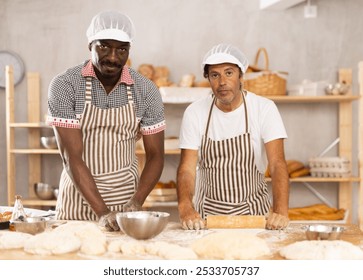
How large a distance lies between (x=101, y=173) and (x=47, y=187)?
2177 mm

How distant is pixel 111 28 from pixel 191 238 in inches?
39.1

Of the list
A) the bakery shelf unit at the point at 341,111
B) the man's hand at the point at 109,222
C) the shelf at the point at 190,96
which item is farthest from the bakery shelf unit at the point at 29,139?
the man's hand at the point at 109,222

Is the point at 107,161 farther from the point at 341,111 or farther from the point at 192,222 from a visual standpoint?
the point at 341,111

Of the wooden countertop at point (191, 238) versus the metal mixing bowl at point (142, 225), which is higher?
the metal mixing bowl at point (142, 225)

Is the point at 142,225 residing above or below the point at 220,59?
below

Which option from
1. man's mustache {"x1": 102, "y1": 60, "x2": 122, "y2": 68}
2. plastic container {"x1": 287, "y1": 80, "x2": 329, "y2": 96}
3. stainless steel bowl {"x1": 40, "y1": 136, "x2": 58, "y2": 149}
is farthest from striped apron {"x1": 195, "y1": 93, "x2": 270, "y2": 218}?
stainless steel bowl {"x1": 40, "y1": 136, "x2": 58, "y2": 149}

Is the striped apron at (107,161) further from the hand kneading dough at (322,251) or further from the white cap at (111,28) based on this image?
the hand kneading dough at (322,251)

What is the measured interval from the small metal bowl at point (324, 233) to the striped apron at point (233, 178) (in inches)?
31.3

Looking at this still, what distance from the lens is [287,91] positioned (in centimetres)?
481

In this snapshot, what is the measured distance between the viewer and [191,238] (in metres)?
2.11

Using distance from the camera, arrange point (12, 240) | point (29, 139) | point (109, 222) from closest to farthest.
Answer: point (12, 240), point (109, 222), point (29, 139)

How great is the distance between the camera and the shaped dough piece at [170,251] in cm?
176

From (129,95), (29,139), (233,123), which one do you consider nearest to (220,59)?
(233,123)

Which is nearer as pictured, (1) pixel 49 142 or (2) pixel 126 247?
(2) pixel 126 247
